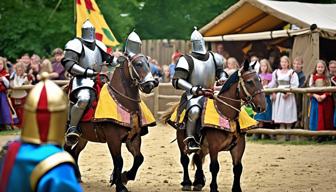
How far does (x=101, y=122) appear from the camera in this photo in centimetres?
901

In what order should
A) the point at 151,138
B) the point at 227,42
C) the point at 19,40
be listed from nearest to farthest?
the point at 151,138 → the point at 227,42 → the point at 19,40

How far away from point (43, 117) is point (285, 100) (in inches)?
450

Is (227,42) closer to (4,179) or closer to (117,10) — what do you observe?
(117,10)

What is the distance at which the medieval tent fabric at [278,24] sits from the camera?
15234 millimetres

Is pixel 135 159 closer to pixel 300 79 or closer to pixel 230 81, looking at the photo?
pixel 230 81

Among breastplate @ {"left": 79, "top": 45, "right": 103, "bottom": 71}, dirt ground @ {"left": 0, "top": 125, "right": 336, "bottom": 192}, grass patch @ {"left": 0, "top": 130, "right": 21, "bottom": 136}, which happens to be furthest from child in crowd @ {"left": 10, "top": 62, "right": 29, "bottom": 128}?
breastplate @ {"left": 79, "top": 45, "right": 103, "bottom": 71}

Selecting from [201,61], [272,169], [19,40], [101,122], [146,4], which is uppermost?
[146,4]

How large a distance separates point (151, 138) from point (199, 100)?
658 centimetres

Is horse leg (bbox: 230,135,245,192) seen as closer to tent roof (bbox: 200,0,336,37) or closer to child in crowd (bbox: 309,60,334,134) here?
child in crowd (bbox: 309,60,334,134)

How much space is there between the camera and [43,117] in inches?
147

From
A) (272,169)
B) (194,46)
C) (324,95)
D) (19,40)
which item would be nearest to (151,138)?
(324,95)

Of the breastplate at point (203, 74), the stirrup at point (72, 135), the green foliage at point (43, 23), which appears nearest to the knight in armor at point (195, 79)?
the breastplate at point (203, 74)

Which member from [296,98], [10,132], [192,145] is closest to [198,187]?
[192,145]

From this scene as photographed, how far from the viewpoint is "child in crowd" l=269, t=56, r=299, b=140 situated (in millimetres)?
14664
